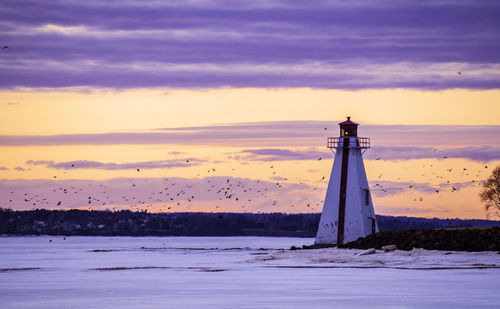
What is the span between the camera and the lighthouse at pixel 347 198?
217 feet

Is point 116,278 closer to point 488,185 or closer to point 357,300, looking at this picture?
point 357,300

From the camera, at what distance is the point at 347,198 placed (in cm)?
6638

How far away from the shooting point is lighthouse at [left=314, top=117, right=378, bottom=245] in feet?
217

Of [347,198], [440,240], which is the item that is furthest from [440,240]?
[347,198]

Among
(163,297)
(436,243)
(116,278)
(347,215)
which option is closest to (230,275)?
(116,278)

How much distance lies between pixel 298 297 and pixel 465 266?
15.6 m

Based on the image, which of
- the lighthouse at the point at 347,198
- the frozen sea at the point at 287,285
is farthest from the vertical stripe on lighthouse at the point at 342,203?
the frozen sea at the point at 287,285

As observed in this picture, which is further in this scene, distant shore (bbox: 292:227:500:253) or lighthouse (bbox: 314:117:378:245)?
lighthouse (bbox: 314:117:378:245)

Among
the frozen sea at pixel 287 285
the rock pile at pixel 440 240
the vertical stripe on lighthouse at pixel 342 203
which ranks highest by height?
the vertical stripe on lighthouse at pixel 342 203

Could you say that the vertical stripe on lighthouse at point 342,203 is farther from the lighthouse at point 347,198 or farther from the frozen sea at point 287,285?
the frozen sea at point 287,285

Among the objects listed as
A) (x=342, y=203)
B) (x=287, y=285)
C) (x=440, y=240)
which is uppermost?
(x=342, y=203)

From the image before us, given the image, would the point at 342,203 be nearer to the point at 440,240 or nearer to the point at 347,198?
the point at 347,198

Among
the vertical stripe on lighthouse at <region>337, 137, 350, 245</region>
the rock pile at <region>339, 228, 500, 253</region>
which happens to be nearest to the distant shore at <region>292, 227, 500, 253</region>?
the rock pile at <region>339, 228, 500, 253</region>

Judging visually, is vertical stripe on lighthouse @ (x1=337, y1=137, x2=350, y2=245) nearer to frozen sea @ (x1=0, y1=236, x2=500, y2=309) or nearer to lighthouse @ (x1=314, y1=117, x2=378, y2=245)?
lighthouse @ (x1=314, y1=117, x2=378, y2=245)
